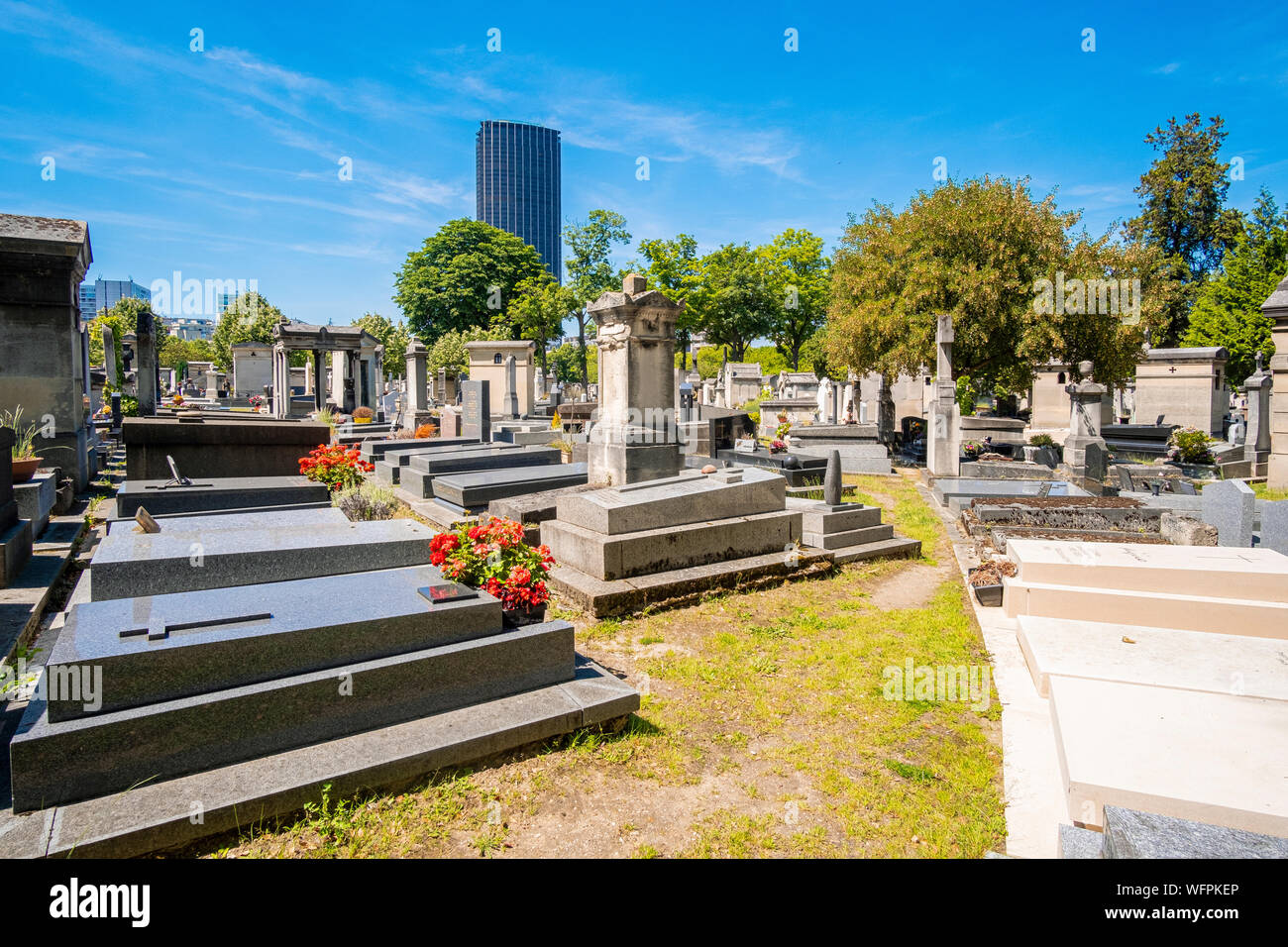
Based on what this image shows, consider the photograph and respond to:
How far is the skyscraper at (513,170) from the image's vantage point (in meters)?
133

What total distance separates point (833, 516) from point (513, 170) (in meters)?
143

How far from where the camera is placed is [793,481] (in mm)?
12930

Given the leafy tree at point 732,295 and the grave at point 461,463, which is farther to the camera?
the leafy tree at point 732,295

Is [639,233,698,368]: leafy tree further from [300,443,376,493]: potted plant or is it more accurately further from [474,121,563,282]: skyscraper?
[474,121,563,282]: skyscraper

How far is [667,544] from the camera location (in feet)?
23.5

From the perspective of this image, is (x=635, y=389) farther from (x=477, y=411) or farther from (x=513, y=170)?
(x=513, y=170)

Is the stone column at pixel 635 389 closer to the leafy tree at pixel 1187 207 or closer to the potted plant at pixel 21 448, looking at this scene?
the potted plant at pixel 21 448

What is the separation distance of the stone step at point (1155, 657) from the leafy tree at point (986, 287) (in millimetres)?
15196

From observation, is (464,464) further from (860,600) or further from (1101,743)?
(1101,743)

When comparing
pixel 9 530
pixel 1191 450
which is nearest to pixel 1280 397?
pixel 1191 450

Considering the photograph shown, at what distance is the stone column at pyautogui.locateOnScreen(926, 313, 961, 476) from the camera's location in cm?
1537

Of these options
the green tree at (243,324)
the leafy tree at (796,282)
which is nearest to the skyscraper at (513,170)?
the green tree at (243,324)
